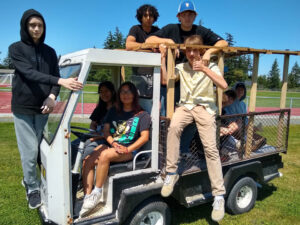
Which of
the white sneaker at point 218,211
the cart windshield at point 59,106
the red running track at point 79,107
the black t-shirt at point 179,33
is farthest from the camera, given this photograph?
the red running track at point 79,107

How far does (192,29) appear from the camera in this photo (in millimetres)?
3736

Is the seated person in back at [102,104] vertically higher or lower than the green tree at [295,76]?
lower

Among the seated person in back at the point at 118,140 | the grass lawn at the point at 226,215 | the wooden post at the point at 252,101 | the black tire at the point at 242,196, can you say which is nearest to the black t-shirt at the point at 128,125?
the seated person in back at the point at 118,140

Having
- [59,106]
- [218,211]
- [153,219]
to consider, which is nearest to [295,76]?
[218,211]

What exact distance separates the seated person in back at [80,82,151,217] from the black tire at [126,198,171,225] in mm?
454

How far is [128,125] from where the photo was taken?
3.03m

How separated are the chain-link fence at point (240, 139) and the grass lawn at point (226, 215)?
89 centimetres

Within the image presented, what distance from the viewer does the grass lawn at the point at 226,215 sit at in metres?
3.63

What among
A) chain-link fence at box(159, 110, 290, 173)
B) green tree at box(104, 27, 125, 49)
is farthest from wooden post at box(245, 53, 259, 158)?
green tree at box(104, 27, 125, 49)

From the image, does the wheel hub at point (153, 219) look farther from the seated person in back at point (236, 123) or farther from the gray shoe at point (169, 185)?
the seated person in back at point (236, 123)

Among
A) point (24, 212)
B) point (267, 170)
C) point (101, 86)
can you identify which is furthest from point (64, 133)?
point (267, 170)

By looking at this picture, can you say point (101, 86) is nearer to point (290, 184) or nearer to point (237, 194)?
point (237, 194)

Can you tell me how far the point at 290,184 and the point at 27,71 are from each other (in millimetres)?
5008

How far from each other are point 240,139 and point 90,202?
217 cm
